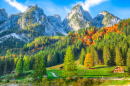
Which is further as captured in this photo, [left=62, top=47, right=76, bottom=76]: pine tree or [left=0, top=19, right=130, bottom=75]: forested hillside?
[left=0, top=19, right=130, bottom=75]: forested hillside

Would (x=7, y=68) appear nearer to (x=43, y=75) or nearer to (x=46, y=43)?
(x=43, y=75)

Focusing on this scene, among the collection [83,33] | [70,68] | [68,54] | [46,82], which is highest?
[83,33]

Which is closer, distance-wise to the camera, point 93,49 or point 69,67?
point 69,67

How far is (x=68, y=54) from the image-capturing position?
145 ft

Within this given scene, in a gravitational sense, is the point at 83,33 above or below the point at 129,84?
above

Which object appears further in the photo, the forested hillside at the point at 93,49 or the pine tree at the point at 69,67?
the forested hillside at the point at 93,49

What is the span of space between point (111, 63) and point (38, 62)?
5778cm

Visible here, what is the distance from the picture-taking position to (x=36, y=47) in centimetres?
18312

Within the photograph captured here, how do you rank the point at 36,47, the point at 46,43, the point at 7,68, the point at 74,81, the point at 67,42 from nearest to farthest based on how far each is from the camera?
1. the point at 74,81
2. the point at 7,68
3. the point at 67,42
4. the point at 36,47
5. the point at 46,43

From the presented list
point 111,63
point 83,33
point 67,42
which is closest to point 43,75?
point 111,63

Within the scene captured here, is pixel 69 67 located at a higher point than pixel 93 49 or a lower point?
lower

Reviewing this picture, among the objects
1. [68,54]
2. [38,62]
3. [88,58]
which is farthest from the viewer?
[88,58]

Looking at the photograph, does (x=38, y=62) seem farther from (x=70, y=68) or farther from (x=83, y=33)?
(x=83, y=33)

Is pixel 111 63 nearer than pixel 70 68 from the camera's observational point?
No
